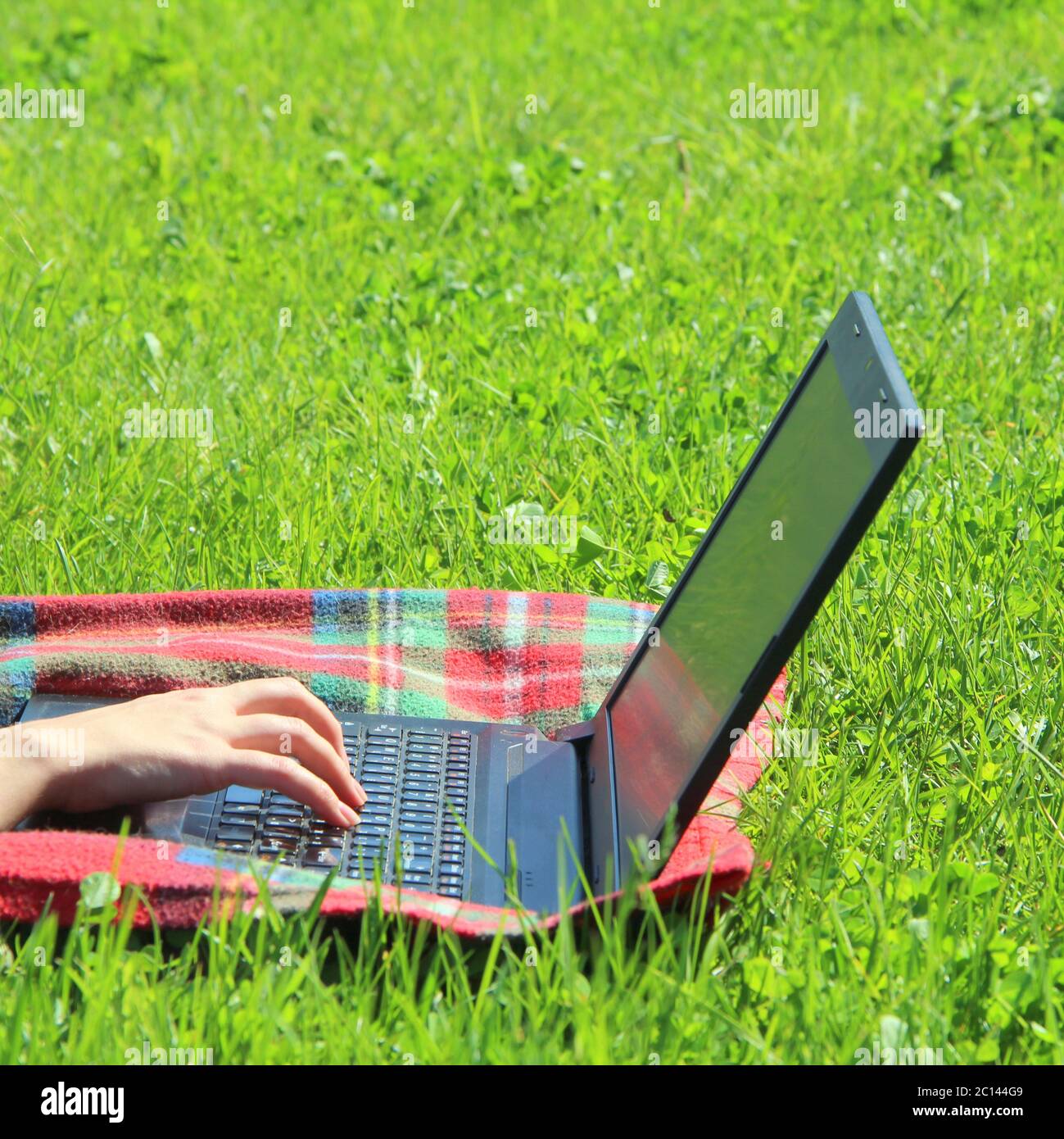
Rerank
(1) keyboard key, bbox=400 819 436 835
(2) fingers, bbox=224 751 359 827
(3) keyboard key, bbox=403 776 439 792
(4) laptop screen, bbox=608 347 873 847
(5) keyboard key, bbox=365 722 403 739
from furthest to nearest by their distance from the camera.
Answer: (5) keyboard key, bbox=365 722 403 739, (3) keyboard key, bbox=403 776 439 792, (1) keyboard key, bbox=400 819 436 835, (2) fingers, bbox=224 751 359 827, (4) laptop screen, bbox=608 347 873 847

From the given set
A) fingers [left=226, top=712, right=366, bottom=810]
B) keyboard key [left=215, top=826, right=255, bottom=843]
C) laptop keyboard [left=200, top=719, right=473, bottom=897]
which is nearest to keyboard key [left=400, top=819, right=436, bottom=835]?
laptop keyboard [left=200, top=719, right=473, bottom=897]

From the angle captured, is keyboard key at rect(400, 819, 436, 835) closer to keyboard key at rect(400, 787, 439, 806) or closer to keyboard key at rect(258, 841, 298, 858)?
keyboard key at rect(400, 787, 439, 806)

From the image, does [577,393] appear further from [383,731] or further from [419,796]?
[419,796]

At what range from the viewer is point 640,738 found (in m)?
2.04

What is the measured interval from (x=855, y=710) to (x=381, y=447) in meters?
1.40

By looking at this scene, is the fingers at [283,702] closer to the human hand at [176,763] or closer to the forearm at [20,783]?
the human hand at [176,763]

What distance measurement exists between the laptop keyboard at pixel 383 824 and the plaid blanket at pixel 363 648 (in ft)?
1.06

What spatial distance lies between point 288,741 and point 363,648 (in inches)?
24.3

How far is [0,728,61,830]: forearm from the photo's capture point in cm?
186

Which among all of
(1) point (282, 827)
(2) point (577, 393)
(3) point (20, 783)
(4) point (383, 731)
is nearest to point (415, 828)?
(1) point (282, 827)

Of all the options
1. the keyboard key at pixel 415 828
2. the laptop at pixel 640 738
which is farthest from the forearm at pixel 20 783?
Answer: the keyboard key at pixel 415 828

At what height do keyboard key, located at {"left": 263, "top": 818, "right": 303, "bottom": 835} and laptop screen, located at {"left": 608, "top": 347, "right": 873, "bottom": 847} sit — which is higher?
laptop screen, located at {"left": 608, "top": 347, "right": 873, "bottom": 847}

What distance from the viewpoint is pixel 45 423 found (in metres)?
3.35

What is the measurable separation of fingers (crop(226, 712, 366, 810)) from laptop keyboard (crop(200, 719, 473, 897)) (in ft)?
0.26
